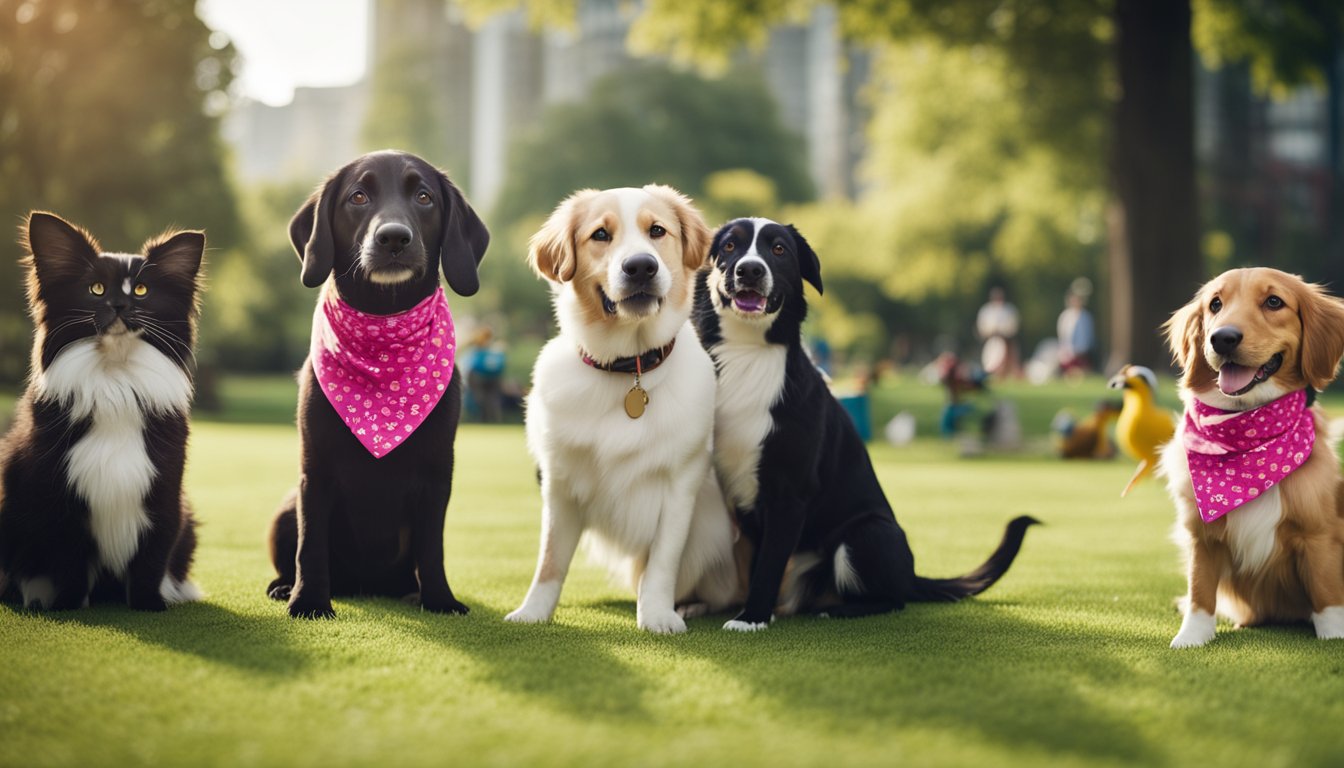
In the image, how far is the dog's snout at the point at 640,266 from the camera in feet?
13.4

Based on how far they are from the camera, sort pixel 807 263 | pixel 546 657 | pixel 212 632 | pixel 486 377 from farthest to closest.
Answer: pixel 486 377
pixel 807 263
pixel 212 632
pixel 546 657

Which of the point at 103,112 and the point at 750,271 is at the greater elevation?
the point at 103,112

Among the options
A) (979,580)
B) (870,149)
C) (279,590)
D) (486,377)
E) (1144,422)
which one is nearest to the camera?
(279,590)

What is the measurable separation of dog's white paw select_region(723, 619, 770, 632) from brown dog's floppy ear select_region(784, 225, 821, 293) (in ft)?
4.36

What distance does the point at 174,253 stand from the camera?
4348 millimetres

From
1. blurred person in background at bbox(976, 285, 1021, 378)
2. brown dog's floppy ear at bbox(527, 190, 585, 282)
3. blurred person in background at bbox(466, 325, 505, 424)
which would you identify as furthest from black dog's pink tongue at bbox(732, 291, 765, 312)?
blurred person in background at bbox(976, 285, 1021, 378)

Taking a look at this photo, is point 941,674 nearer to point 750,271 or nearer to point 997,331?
point 750,271

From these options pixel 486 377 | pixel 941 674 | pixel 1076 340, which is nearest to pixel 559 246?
pixel 941 674

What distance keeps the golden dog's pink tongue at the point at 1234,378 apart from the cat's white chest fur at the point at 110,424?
153 inches

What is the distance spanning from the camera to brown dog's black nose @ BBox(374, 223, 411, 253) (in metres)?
4.05

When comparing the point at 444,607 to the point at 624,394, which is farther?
the point at 444,607

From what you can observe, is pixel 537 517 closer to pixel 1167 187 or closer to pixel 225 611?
pixel 225 611

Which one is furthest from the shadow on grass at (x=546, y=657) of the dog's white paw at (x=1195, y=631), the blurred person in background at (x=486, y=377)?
the blurred person in background at (x=486, y=377)

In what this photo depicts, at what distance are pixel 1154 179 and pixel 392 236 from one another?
16462mm
